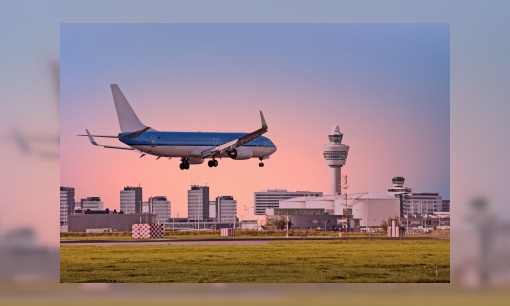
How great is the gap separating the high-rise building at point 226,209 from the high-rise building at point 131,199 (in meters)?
3.22

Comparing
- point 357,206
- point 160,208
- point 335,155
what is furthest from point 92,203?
point 357,206

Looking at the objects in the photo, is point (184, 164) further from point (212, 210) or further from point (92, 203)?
point (92, 203)

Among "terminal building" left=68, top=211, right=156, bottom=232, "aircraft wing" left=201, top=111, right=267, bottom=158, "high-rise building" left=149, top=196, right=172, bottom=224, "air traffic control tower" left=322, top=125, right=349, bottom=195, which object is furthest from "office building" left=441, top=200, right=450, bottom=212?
"terminal building" left=68, top=211, right=156, bottom=232

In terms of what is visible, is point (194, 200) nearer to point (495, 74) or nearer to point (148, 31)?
point (148, 31)

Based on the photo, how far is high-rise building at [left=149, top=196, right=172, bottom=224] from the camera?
3722 centimetres

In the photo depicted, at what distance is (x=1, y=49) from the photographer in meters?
33.7

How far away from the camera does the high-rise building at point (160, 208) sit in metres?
37.2

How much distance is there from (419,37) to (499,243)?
8140 mm

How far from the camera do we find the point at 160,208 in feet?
124

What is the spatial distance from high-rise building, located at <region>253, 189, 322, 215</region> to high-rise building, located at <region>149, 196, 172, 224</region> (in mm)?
3571

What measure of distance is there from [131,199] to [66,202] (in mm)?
2518

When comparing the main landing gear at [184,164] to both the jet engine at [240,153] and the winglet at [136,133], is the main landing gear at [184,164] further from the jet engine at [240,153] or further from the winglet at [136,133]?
the winglet at [136,133]

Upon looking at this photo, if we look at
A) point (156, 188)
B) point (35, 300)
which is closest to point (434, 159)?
point (156, 188)

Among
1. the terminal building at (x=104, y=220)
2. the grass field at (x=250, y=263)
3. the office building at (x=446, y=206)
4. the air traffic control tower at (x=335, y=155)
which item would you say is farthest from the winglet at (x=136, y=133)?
the office building at (x=446, y=206)
